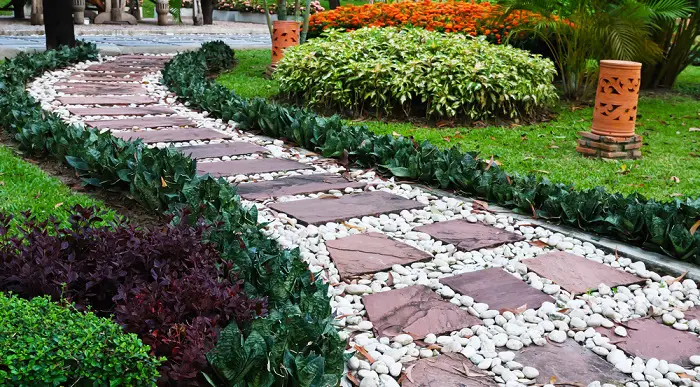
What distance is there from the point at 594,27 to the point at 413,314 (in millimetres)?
6521

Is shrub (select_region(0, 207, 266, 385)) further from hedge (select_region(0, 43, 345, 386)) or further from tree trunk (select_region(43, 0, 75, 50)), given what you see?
tree trunk (select_region(43, 0, 75, 50))

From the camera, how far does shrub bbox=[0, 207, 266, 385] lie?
2.14 meters

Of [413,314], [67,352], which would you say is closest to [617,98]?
[413,314]

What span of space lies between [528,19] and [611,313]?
310 inches

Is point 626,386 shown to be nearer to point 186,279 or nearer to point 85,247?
point 186,279

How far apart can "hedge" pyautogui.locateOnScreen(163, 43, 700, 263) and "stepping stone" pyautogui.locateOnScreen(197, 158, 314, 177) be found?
0.38m

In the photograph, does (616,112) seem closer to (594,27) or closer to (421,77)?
(421,77)

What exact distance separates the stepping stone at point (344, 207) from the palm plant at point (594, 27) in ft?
15.8

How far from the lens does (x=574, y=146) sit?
21.9 ft

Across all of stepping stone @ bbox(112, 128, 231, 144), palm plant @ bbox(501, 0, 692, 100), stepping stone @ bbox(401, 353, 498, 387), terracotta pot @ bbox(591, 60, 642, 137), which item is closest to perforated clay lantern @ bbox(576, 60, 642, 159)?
terracotta pot @ bbox(591, 60, 642, 137)

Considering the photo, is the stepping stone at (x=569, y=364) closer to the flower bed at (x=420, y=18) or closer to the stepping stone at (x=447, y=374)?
the stepping stone at (x=447, y=374)

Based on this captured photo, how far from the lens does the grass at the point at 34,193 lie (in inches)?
154

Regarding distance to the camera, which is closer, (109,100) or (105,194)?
(105,194)

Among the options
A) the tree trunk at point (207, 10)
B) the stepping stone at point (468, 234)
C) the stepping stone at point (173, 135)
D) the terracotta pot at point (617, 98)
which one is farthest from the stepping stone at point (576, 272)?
A: the tree trunk at point (207, 10)
